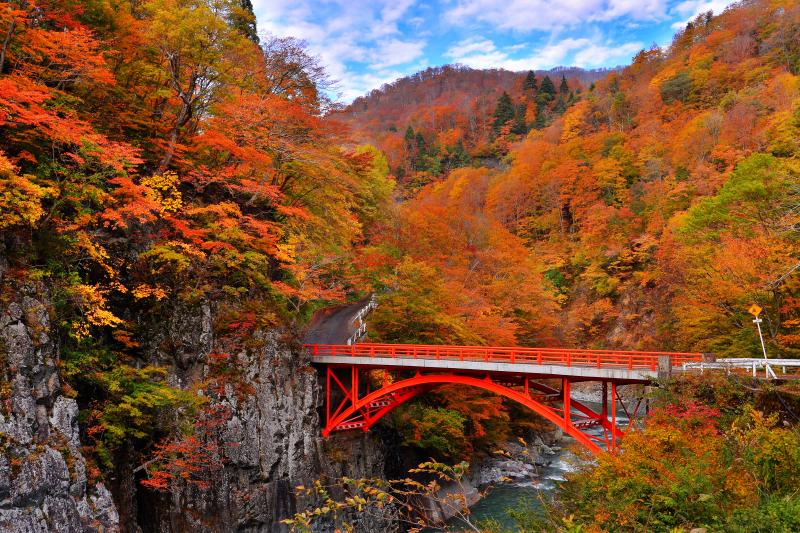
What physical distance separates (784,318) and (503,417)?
1398 cm

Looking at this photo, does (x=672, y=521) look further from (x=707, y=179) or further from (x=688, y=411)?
(x=707, y=179)

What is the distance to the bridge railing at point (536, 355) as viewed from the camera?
14.6m

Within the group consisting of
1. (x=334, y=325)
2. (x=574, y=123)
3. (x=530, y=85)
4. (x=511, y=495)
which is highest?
(x=530, y=85)

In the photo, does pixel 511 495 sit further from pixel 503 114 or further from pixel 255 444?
pixel 503 114

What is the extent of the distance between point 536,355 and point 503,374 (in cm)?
153

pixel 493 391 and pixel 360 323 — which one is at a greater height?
pixel 360 323

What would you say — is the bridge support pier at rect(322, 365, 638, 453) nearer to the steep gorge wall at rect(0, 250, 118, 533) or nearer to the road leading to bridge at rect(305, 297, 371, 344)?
the road leading to bridge at rect(305, 297, 371, 344)

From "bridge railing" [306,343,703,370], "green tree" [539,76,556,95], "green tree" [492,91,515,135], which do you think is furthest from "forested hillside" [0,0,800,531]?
"green tree" [539,76,556,95]

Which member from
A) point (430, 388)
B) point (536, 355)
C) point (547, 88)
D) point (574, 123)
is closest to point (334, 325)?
point (430, 388)

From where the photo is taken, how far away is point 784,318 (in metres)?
19.6

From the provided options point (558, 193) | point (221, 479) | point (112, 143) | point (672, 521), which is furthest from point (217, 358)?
point (558, 193)

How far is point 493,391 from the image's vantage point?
18.7 m

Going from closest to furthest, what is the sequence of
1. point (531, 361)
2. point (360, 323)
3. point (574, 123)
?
point (531, 361)
point (360, 323)
point (574, 123)

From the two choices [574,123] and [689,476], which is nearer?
[689,476]
